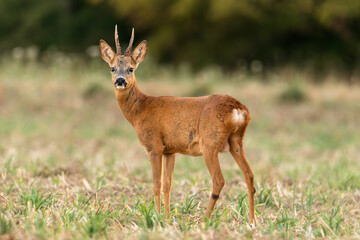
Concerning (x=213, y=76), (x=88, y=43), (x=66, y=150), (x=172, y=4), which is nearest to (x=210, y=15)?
(x=172, y=4)

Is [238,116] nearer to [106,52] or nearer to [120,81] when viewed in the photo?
[120,81]

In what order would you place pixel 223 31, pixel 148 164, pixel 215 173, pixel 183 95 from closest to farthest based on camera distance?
1. pixel 215 173
2. pixel 148 164
3. pixel 183 95
4. pixel 223 31

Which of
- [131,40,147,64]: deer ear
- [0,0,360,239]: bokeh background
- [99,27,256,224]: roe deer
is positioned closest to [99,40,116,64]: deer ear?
[99,27,256,224]: roe deer

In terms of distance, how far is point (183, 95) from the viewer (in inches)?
493

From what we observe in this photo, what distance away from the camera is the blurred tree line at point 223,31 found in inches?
630

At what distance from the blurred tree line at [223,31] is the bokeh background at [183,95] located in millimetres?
53

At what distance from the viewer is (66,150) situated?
8648 mm

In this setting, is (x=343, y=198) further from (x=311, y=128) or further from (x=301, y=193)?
(x=311, y=128)

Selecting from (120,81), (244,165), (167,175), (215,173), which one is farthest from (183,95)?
(215,173)

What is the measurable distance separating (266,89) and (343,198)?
8.21 meters

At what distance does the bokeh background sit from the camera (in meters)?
4.15

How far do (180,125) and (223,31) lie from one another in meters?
14.4

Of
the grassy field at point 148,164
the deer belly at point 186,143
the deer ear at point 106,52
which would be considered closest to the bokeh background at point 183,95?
the grassy field at point 148,164

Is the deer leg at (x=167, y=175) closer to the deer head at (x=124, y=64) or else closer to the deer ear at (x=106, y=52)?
the deer head at (x=124, y=64)
